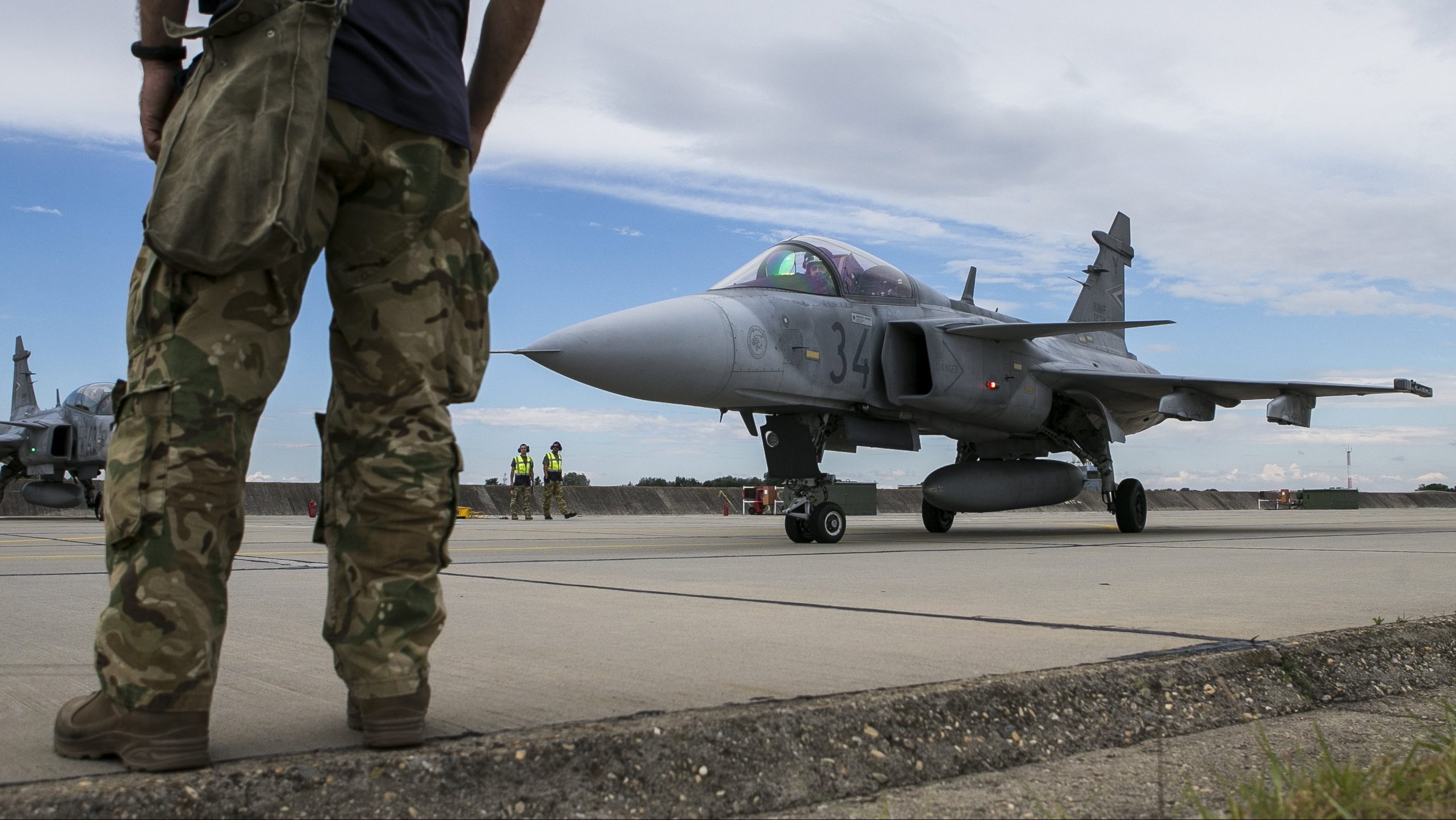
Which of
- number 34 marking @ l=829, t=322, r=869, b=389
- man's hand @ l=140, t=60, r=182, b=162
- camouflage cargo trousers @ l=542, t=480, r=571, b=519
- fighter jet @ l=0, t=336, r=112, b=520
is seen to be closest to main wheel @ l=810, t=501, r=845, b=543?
number 34 marking @ l=829, t=322, r=869, b=389

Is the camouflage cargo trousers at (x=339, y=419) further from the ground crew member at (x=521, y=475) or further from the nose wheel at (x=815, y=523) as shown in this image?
the ground crew member at (x=521, y=475)

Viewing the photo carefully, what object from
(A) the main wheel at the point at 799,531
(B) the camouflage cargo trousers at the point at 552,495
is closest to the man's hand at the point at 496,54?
(A) the main wheel at the point at 799,531

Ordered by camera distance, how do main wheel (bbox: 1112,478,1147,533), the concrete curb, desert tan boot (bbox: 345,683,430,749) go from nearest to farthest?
the concrete curb → desert tan boot (bbox: 345,683,430,749) → main wheel (bbox: 1112,478,1147,533)

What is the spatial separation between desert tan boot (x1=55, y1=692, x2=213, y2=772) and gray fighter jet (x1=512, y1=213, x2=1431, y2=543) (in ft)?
18.7

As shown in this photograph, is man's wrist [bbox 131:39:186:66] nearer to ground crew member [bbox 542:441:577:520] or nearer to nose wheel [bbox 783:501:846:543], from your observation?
nose wheel [bbox 783:501:846:543]

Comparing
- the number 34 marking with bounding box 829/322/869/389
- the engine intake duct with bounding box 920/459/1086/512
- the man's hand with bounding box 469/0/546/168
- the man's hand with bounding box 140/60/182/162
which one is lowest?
the engine intake duct with bounding box 920/459/1086/512

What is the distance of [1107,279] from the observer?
15680 millimetres

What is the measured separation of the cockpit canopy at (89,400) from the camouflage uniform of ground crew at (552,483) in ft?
27.5

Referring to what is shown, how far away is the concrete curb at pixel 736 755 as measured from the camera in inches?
60.1

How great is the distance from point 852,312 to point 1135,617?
20.4 ft

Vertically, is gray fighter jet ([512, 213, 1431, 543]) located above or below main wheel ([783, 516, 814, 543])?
above

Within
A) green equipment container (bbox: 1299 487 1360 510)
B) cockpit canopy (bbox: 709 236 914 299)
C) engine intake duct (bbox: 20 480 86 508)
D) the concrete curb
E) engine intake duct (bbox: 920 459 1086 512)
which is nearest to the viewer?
the concrete curb

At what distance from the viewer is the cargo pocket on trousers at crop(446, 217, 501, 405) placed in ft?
6.27

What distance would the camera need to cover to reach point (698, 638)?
2939 millimetres
